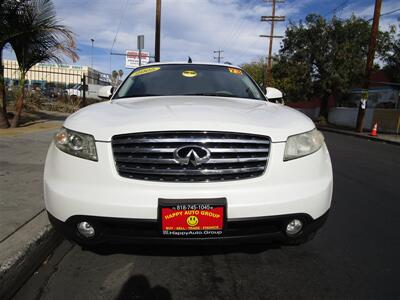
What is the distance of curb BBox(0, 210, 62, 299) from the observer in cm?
255

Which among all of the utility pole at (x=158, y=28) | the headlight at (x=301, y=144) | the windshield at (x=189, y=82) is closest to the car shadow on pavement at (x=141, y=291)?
the headlight at (x=301, y=144)

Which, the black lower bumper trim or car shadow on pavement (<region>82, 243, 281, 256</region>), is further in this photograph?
car shadow on pavement (<region>82, 243, 281, 256</region>)

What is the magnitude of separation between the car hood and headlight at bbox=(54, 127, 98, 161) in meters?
0.04

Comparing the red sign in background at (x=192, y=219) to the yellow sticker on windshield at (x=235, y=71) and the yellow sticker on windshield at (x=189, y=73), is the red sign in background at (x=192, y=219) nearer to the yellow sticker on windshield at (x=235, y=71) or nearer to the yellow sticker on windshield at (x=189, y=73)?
the yellow sticker on windshield at (x=189, y=73)

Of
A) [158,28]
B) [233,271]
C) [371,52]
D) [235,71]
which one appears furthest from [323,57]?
[233,271]

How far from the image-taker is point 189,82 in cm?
404

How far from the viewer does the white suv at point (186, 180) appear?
2.34 m

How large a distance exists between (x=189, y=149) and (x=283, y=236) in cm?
85

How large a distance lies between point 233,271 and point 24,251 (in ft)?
5.06

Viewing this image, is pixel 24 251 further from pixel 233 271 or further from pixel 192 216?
pixel 233 271

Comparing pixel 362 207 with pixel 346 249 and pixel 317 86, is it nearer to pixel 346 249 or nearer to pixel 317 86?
pixel 346 249

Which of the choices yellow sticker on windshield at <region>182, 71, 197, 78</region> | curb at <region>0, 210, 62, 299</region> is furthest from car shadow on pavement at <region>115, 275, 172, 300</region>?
yellow sticker on windshield at <region>182, 71, 197, 78</region>

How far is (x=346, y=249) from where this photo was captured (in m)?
3.38

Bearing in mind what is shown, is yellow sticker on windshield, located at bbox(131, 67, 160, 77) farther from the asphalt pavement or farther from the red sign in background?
the red sign in background
